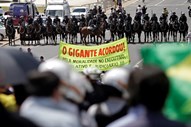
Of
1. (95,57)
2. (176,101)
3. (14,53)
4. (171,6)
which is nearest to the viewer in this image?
(176,101)

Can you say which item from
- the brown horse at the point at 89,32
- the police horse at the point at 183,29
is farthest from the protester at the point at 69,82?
the brown horse at the point at 89,32

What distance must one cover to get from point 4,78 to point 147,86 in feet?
5.01

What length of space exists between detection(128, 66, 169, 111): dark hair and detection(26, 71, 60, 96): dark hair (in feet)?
1.79

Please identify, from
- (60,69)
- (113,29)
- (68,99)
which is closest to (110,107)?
(68,99)

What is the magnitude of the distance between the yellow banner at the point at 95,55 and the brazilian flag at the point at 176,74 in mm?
10288

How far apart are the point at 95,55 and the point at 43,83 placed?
454 inches

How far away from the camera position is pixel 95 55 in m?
16.4

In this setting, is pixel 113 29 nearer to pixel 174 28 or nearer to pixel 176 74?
pixel 174 28

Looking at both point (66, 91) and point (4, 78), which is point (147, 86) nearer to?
point (66, 91)

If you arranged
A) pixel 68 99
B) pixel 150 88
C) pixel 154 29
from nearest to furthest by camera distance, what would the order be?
pixel 150 88, pixel 68 99, pixel 154 29

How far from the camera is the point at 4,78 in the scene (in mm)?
5738

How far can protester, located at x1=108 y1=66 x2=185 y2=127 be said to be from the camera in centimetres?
465

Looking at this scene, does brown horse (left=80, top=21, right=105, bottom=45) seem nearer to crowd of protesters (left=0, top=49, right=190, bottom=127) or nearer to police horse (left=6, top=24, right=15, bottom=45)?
police horse (left=6, top=24, right=15, bottom=45)

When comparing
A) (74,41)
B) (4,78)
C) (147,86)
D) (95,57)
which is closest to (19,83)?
A: (4,78)
